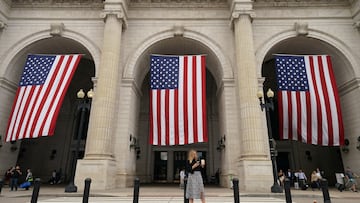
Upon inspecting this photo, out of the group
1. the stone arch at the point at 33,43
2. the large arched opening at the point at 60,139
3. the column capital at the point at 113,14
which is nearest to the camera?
the column capital at the point at 113,14

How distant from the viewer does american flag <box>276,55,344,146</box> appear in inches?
643

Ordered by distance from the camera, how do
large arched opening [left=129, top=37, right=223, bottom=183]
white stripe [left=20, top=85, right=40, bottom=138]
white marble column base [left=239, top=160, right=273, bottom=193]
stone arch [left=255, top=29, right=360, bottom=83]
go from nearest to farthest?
white marble column base [left=239, top=160, right=273, bottom=193], white stripe [left=20, top=85, right=40, bottom=138], stone arch [left=255, top=29, right=360, bottom=83], large arched opening [left=129, top=37, right=223, bottom=183]

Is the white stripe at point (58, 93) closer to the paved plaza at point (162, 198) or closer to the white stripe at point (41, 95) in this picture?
the white stripe at point (41, 95)

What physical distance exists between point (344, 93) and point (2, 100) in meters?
26.2

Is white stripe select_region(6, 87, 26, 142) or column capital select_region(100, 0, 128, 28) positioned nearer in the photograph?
white stripe select_region(6, 87, 26, 142)

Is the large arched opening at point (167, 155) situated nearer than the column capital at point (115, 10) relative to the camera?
No

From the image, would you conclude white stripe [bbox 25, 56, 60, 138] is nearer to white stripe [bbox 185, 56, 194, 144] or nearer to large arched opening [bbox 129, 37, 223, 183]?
large arched opening [bbox 129, 37, 223, 183]

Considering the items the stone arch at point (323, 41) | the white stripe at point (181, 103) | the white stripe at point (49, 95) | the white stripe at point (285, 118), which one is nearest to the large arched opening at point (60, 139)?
the white stripe at point (49, 95)

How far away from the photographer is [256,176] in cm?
1373

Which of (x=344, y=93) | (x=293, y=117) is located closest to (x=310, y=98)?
(x=293, y=117)

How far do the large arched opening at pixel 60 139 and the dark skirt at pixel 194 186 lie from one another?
16.5 meters

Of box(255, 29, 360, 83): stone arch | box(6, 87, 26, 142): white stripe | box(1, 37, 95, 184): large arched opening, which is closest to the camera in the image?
box(6, 87, 26, 142): white stripe

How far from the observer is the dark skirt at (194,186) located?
7.00m

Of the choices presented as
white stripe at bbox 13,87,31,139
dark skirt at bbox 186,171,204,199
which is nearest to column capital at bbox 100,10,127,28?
white stripe at bbox 13,87,31,139
